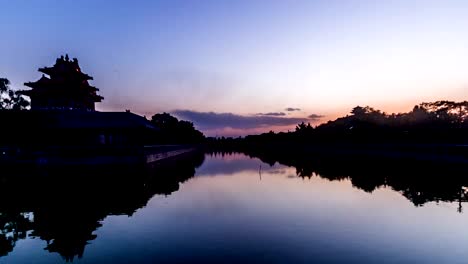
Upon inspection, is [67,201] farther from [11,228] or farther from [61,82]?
[61,82]

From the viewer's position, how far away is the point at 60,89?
42.3 metres

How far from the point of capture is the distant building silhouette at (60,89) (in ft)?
139

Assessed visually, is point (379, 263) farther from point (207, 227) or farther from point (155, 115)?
point (155, 115)

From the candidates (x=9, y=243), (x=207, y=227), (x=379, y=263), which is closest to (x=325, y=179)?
(x=207, y=227)

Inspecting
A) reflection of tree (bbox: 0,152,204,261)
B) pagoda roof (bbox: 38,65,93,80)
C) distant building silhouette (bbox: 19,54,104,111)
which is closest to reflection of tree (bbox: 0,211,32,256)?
reflection of tree (bbox: 0,152,204,261)

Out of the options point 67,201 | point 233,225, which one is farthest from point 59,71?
point 233,225

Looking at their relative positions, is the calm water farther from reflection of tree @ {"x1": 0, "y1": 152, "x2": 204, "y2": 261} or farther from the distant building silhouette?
the distant building silhouette

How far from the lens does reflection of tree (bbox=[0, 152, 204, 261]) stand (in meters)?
10.4

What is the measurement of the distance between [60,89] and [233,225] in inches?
1491

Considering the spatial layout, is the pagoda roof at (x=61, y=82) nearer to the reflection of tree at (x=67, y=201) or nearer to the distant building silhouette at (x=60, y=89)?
the distant building silhouette at (x=60, y=89)

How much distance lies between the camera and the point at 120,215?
43.0 ft

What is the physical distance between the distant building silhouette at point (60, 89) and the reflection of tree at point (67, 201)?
17711mm

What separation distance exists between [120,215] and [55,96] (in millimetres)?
35140

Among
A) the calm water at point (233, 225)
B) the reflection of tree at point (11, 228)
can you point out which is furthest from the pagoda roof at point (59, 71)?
the reflection of tree at point (11, 228)
